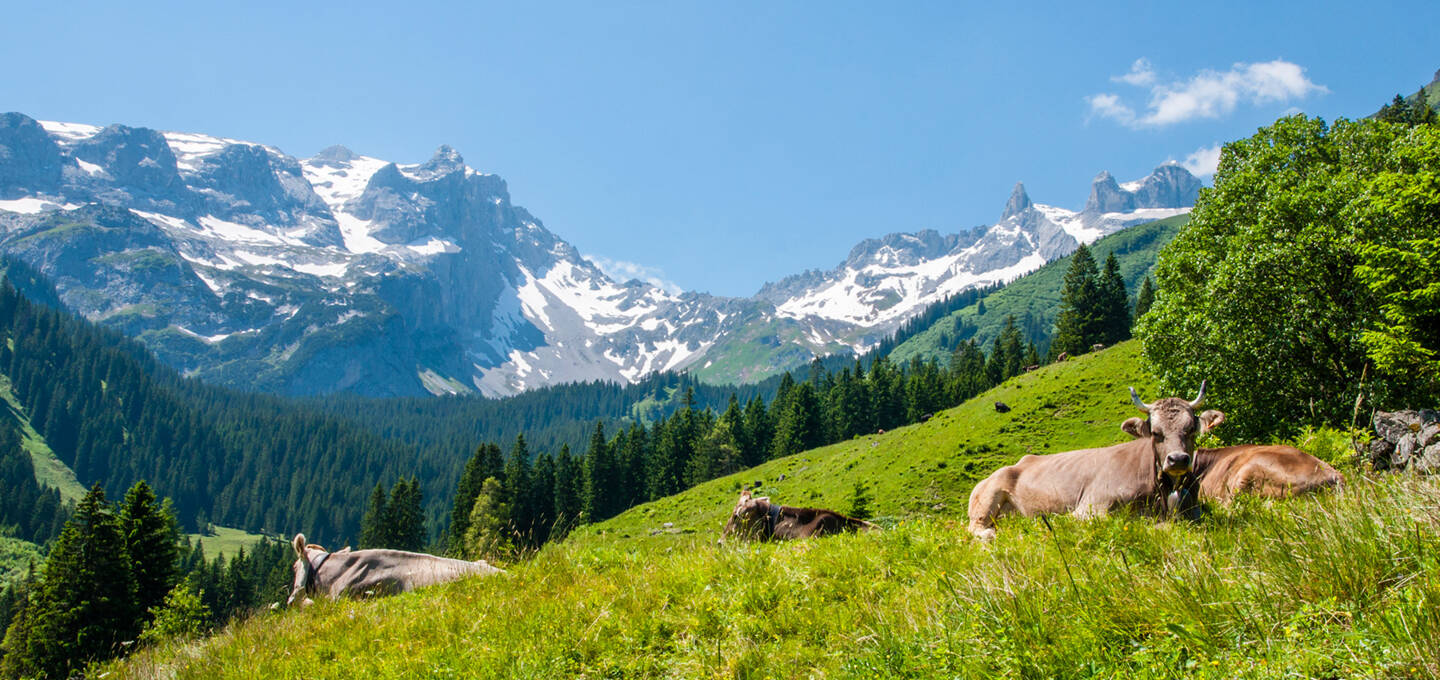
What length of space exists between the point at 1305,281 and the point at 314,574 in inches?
1069

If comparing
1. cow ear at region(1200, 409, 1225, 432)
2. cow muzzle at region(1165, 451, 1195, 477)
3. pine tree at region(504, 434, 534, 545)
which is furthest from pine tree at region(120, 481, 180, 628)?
cow ear at region(1200, 409, 1225, 432)

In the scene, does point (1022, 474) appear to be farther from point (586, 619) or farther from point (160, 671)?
point (160, 671)

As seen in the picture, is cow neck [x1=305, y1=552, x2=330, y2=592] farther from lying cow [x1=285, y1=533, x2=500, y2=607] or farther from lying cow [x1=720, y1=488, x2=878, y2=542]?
lying cow [x1=720, y1=488, x2=878, y2=542]

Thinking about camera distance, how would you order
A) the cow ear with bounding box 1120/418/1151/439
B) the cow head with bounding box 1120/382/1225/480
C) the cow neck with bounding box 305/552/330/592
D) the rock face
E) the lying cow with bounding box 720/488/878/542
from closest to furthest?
the cow head with bounding box 1120/382/1225/480 → the cow ear with bounding box 1120/418/1151/439 → the rock face → the cow neck with bounding box 305/552/330/592 → the lying cow with bounding box 720/488/878/542

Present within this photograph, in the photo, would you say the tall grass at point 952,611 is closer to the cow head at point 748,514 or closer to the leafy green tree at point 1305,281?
the cow head at point 748,514

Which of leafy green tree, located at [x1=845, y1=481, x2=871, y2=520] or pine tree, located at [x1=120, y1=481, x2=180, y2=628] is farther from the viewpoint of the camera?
leafy green tree, located at [x1=845, y1=481, x2=871, y2=520]

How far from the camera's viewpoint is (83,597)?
3194 cm

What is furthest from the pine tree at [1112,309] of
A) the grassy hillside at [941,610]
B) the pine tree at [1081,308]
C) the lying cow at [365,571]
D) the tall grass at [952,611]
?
the tall grass at [952,611]

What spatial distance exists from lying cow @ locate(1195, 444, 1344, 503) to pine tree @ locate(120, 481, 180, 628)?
44617 millimetres

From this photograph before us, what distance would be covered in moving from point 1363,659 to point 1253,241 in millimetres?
23293

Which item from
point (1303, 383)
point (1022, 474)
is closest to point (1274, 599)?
point (1022, 474)

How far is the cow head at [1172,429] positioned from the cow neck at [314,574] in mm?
15489

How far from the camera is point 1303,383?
1914cm

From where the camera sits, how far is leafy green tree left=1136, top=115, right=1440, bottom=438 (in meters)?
16.5
